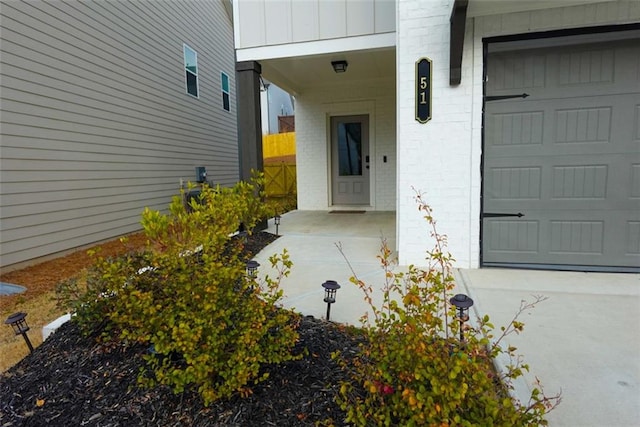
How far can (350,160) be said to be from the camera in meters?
8.32

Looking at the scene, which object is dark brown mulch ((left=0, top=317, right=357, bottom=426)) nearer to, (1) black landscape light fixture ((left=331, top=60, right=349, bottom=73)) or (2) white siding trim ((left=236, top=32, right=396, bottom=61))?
(2) white siding trim ((left=236, top=32, right=396, bottom=61))

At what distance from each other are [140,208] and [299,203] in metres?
3.36

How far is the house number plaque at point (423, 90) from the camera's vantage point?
149 inches

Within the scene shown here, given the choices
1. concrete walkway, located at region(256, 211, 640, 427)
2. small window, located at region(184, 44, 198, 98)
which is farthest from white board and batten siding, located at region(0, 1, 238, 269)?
concrete walkway, located at region(256, 211, 640, 427)

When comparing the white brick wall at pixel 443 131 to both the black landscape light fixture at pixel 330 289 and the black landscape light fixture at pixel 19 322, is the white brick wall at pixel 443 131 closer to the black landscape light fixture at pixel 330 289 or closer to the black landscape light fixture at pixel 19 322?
the black landscape light fixture at pixel 330 289

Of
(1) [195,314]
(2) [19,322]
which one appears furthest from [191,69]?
(1) [195,314]

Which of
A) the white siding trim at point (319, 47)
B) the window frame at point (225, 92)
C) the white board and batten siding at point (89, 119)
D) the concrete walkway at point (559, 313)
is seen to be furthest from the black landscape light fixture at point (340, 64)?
the window frame at point (225, 92)

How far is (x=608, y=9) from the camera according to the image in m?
3.38

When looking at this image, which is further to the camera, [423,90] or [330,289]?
[423,90]

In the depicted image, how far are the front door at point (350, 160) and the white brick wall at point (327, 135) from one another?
0.55 ft

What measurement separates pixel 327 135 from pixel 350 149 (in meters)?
0.61

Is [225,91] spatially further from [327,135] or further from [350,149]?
[350,149]

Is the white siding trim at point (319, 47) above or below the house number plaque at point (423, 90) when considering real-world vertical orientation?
above

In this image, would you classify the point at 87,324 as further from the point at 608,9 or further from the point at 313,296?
the point at 608,9
